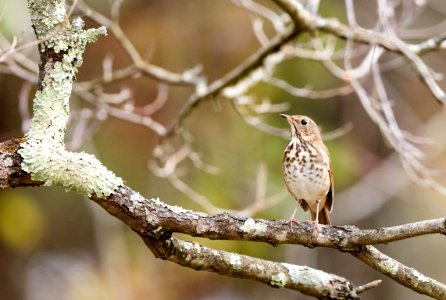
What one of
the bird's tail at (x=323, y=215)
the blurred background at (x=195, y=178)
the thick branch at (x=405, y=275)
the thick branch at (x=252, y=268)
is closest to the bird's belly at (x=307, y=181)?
the bird's tail at (x=323, y=215)

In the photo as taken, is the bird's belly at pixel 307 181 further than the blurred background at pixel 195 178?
No

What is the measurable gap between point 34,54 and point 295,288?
150 inches

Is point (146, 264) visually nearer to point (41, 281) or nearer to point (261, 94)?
point (41, 281)

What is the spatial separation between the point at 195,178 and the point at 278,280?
154 inches

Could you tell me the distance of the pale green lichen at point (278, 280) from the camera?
Result: 3.33 metres

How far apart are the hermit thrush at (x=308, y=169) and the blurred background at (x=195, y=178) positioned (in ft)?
6.74

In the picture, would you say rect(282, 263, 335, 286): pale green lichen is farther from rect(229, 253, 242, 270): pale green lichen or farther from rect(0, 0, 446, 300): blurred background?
rect(0, 0, 446, 300): blurred background

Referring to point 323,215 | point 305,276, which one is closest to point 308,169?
point 323,215

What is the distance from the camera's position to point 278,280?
3340 millimetres

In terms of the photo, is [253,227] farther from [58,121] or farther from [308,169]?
[308,169]

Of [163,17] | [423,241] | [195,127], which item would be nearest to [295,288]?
[195,127]

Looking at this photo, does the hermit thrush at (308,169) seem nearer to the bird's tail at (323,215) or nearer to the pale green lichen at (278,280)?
the bird's tail at (323,215)

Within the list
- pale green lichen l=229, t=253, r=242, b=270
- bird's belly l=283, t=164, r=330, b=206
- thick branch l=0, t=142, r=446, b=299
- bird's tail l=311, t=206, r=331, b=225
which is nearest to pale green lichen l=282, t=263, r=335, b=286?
thick branch l=0, t=142, r=446, b=299

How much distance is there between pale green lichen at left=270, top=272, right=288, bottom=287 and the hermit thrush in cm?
119
